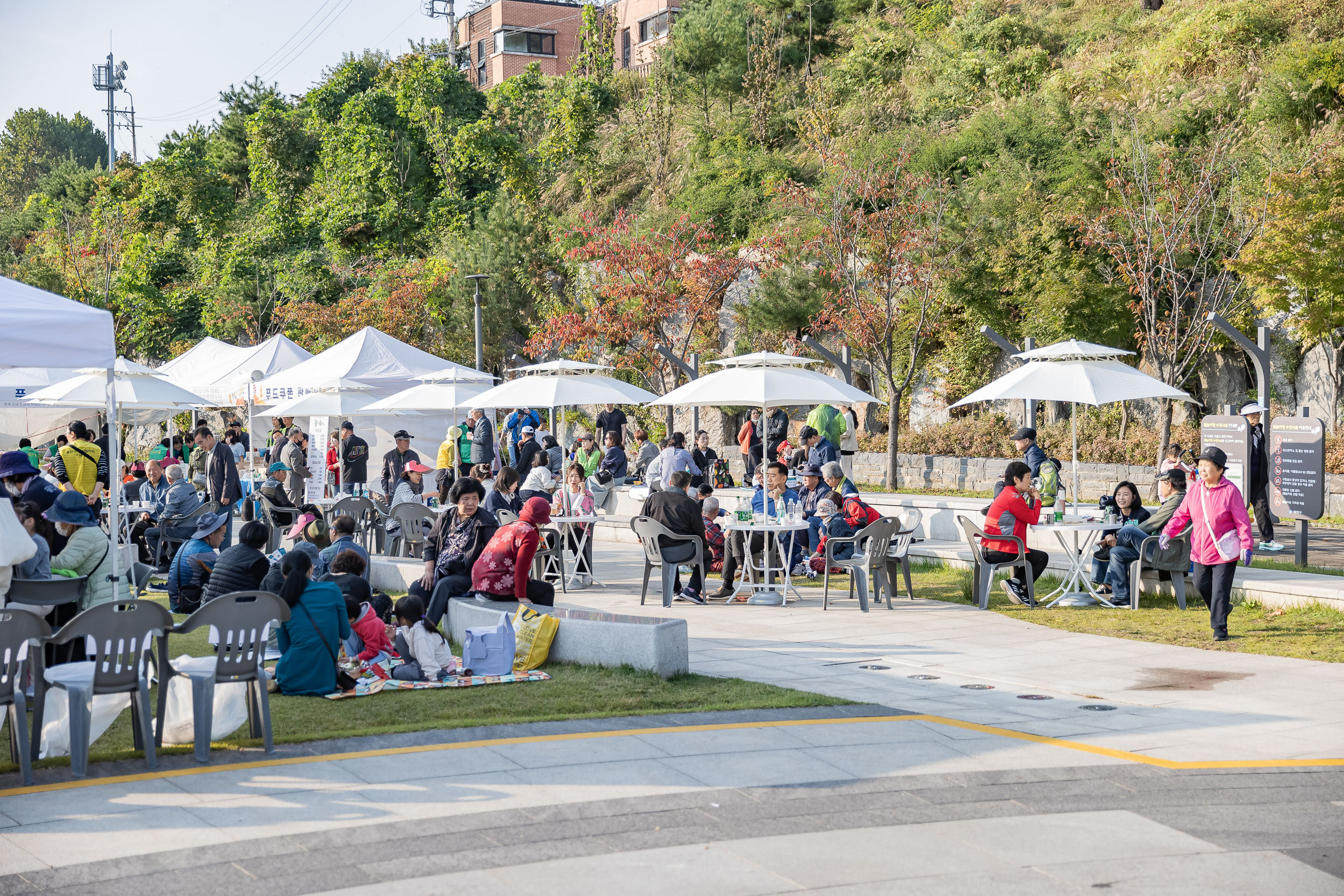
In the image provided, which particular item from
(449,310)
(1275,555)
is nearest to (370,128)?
(449,310)

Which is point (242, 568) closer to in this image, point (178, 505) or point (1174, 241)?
point (178, 505)

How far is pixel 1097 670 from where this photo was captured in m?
9.29

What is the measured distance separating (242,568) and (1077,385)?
8688mm

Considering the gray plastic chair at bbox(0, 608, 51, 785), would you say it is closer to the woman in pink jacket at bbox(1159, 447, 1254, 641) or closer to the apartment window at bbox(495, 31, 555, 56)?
the woman in pink jacket at bbox(1159, 447, 1254, 641)

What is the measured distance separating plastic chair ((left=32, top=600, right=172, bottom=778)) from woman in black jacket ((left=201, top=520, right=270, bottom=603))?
2415mm

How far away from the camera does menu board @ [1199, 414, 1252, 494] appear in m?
15.1

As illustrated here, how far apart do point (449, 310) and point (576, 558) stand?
79.6 feet

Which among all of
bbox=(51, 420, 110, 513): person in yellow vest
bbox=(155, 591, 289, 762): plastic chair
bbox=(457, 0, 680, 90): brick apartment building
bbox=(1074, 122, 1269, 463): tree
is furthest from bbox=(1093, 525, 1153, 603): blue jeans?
bbox=(457, 0, 680, 90): brick apartment building

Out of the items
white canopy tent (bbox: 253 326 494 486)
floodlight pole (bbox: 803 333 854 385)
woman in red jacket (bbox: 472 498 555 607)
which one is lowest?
woman in red jacket (bbox: 472 498 555 607)

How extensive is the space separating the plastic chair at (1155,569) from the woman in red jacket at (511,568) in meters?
5.91

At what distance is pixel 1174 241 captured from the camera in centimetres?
2061

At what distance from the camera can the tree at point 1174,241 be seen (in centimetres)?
2080

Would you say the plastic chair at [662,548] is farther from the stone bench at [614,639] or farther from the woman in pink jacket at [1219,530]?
the woman in pink jacket at [1219,530]

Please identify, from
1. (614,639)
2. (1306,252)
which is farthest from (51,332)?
(1306,252)
